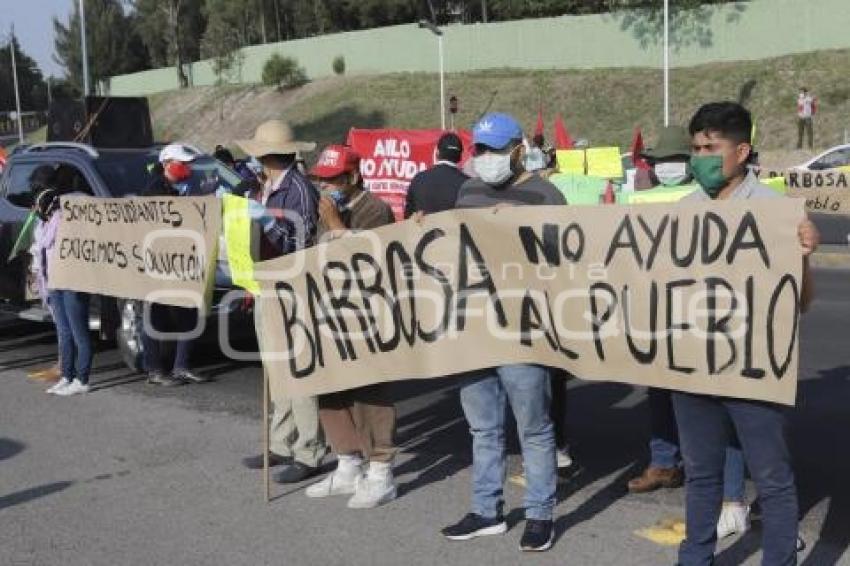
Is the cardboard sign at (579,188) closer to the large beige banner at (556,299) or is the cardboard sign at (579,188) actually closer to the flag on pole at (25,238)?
the flag on pole at (25,238)

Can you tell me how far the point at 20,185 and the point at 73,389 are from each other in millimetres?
3129

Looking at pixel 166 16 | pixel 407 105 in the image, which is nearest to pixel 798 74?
pixel 407 105

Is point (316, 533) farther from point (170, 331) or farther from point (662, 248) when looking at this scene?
point (170, 331)

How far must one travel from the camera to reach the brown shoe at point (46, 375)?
347 inches

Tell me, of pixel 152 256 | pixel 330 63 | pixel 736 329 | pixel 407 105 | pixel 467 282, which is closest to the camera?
pixel 736 329

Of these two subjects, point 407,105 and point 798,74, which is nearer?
point 798,74

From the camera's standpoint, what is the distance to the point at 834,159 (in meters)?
18.1

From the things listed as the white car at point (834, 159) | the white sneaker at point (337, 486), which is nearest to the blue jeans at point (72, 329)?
the white sneaker at point (337, 486)

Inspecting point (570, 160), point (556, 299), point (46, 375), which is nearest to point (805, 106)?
point (570, 160)

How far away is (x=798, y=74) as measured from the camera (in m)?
36.9

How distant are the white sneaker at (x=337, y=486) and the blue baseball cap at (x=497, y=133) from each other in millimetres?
1972

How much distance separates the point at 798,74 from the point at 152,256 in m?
33.8

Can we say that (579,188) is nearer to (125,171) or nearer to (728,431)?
(125,171)

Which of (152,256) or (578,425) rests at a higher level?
(152,256)
